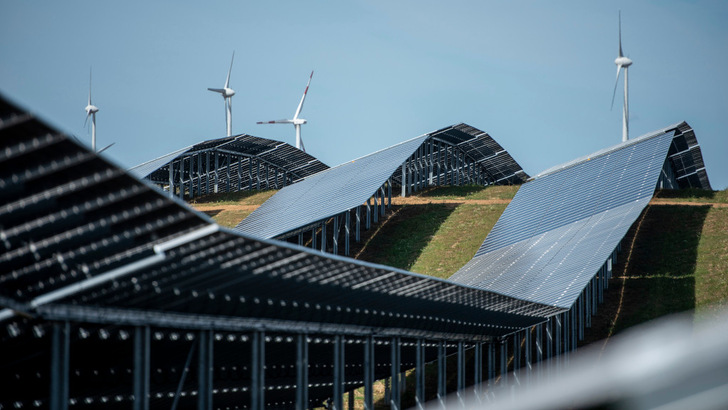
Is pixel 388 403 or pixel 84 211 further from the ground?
pixel 84 211

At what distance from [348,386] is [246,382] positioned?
21.9ft

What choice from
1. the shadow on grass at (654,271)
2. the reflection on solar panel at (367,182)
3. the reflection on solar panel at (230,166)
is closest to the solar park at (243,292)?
the reflection on solar panel at (367,182)

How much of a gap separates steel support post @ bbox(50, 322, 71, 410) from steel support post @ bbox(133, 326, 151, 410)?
1.56 meters

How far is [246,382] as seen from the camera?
102 ft

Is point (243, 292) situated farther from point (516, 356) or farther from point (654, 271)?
point (654, 271)

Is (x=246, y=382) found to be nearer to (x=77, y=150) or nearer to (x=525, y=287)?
(x=525, y=287)

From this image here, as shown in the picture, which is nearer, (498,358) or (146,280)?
(146,280)

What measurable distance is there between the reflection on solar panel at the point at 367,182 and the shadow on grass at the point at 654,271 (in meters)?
14.2

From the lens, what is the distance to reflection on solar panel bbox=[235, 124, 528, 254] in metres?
51.7

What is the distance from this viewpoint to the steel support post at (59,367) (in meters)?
17.4

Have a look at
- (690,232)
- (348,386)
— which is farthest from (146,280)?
(690,232)

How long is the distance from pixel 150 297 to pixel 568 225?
98.5 ft

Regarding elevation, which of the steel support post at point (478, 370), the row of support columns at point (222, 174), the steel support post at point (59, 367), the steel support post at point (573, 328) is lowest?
the steel support post at point (478, 370)

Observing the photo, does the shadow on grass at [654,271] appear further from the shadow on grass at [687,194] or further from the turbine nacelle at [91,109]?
the turbine nacelle at [91,109]
